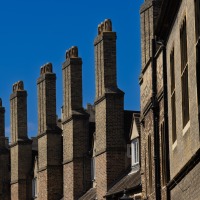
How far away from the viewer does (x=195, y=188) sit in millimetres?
20328

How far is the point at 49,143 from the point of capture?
185ft

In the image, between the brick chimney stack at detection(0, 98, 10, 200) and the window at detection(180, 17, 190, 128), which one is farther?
the brick chimney stack at detection(0, 98, 10, 200)

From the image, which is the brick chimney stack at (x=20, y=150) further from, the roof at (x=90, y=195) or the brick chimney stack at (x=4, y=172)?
the roof at (x=90, y=195)

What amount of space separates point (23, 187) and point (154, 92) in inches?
1248

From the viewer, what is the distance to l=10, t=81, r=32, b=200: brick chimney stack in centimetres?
6041

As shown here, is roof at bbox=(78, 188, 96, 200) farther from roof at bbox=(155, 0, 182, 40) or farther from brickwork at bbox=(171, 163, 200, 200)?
brickwork at bbox=(171, 163, 200, 200)

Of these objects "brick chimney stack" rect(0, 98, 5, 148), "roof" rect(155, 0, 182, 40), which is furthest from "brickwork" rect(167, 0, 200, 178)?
"brick chimney stack" rect(0, 98, 5, 148)

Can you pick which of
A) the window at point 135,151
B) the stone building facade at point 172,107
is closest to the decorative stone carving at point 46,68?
the window at point 135,151

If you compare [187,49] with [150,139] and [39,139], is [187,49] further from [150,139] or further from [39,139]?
[39,139]

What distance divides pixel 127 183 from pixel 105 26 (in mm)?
9684

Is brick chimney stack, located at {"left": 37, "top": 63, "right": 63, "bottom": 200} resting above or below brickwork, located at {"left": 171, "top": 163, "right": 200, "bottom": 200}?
above

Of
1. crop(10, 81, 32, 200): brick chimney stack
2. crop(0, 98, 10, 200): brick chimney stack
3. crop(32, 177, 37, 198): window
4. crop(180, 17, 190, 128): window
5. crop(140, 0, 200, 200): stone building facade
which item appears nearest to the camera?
crop(140, 0, 200, 200): stone building facade

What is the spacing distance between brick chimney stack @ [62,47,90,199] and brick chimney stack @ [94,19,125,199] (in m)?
3.98

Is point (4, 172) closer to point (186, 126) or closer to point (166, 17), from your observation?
point (166, 17)
